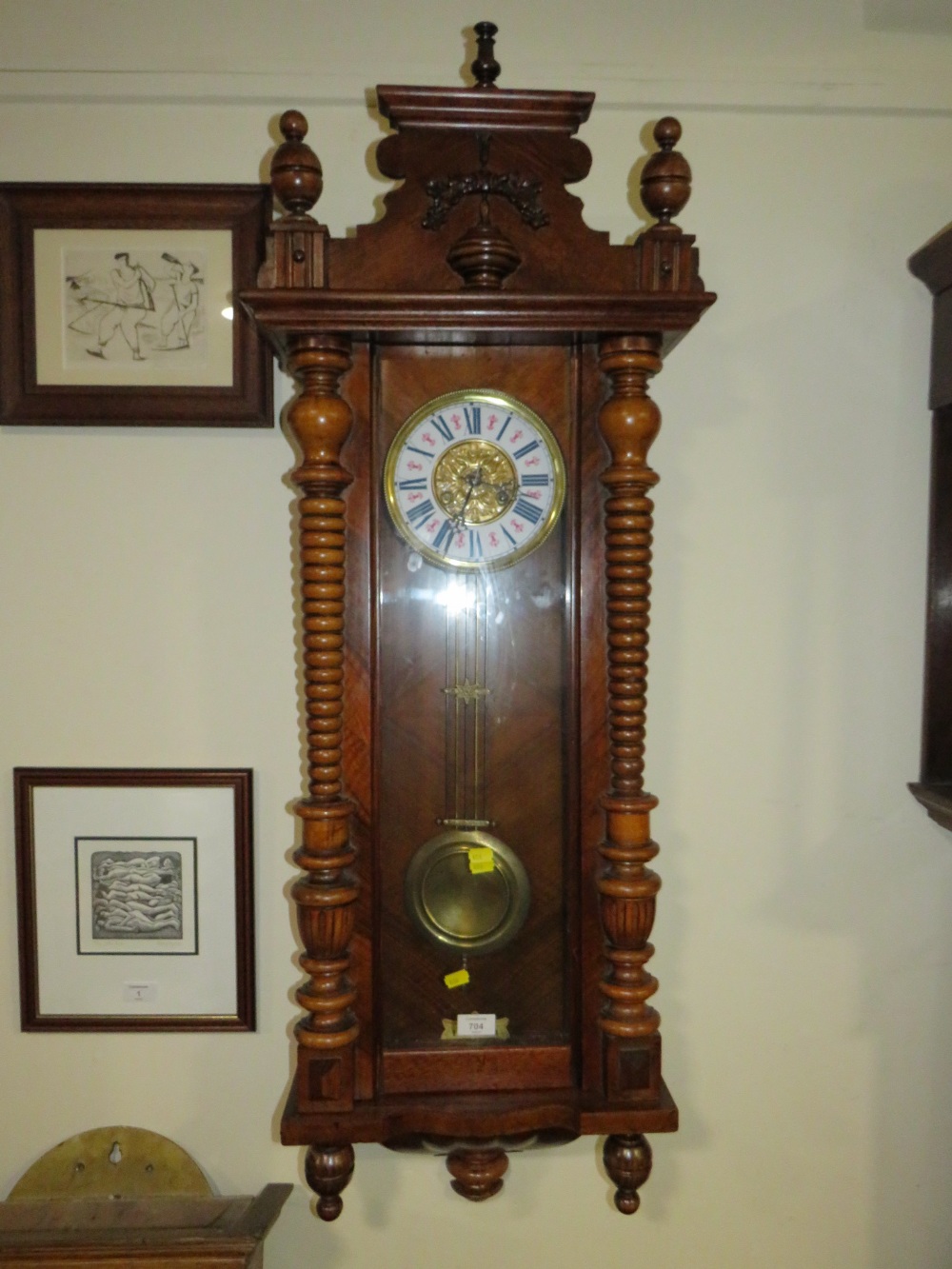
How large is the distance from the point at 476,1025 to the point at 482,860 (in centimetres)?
22

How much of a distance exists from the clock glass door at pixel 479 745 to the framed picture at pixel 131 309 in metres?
0.36

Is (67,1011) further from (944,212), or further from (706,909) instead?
(944,212)

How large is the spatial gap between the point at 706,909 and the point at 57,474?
1202mm

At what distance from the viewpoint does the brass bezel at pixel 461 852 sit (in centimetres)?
117

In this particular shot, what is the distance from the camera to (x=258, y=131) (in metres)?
1.32

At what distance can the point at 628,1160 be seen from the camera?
1151mm

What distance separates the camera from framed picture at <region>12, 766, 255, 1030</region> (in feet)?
4.44

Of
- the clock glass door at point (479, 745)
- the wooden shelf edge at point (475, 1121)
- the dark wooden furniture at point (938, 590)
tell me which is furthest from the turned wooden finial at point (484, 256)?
the wooden shelf edge at point (475, 1121)

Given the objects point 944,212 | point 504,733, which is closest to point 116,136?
point 504,733

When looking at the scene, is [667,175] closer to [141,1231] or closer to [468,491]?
[468,491]

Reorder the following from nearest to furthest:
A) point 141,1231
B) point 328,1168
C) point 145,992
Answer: point 328,1168
point 141,1231
point 145,992

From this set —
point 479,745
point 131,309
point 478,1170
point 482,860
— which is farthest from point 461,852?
point 131,309

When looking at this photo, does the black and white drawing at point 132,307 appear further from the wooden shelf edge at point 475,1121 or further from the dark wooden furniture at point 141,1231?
the dark wooden furniture at point 141,1231

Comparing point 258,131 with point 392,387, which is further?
point 258,131
